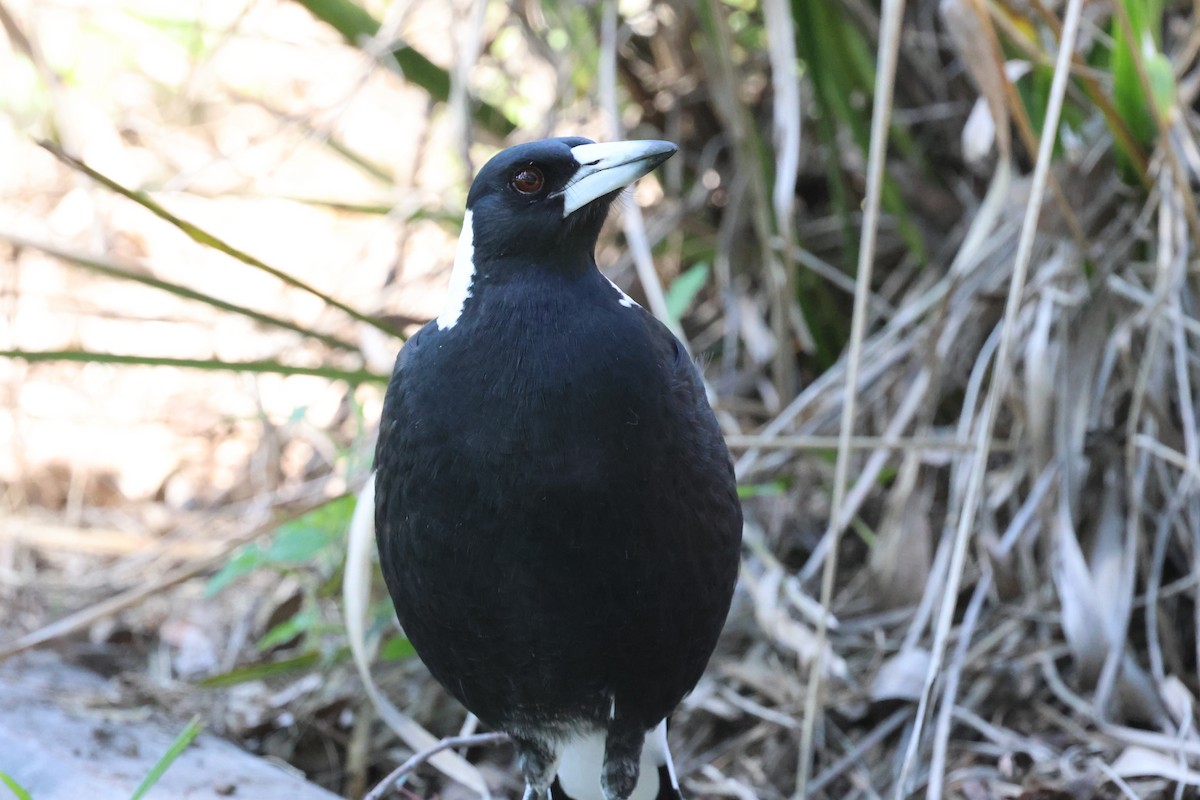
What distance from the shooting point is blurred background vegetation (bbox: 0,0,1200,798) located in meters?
2.11

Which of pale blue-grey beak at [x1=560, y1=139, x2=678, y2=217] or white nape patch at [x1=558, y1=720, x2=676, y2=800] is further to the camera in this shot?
white nape patch at [x1=558, y1=720, x2=676, y2=800]

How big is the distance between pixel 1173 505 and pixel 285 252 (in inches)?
120

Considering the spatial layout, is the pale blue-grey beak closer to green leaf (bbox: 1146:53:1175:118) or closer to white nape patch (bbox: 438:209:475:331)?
white nape patch (bbox: 438:209:475:331)

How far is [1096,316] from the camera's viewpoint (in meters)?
2.39

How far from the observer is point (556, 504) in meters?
1.57

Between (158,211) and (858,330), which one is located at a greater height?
(158,211)

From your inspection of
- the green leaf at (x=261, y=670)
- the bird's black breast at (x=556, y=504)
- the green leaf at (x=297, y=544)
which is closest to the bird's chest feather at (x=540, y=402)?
the bird's black breast at (x=556, y=504)

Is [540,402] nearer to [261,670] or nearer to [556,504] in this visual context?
[556,504]

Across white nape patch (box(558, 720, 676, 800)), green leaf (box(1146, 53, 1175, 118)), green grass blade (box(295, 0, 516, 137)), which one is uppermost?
green grass blade (box(295, 0, 516, 137))

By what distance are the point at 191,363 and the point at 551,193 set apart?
2.32ft

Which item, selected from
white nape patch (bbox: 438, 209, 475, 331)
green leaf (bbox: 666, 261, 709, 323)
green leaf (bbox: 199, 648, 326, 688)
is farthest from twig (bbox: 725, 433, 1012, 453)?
green leaf (bbox: 199, 648, 326, 688)

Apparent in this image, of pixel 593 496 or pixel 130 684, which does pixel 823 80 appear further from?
pixel 130 684

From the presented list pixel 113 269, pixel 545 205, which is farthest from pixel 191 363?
pixel 545 205

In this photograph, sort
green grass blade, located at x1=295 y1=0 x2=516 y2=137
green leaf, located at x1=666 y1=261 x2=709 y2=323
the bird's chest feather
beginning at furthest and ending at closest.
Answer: green grass blade, located at x1=295 y1=0 x2=516 y2=137 → green leaf, located at x1=666 y1=261 x2=709 y2=323 → the bird's chest feather
